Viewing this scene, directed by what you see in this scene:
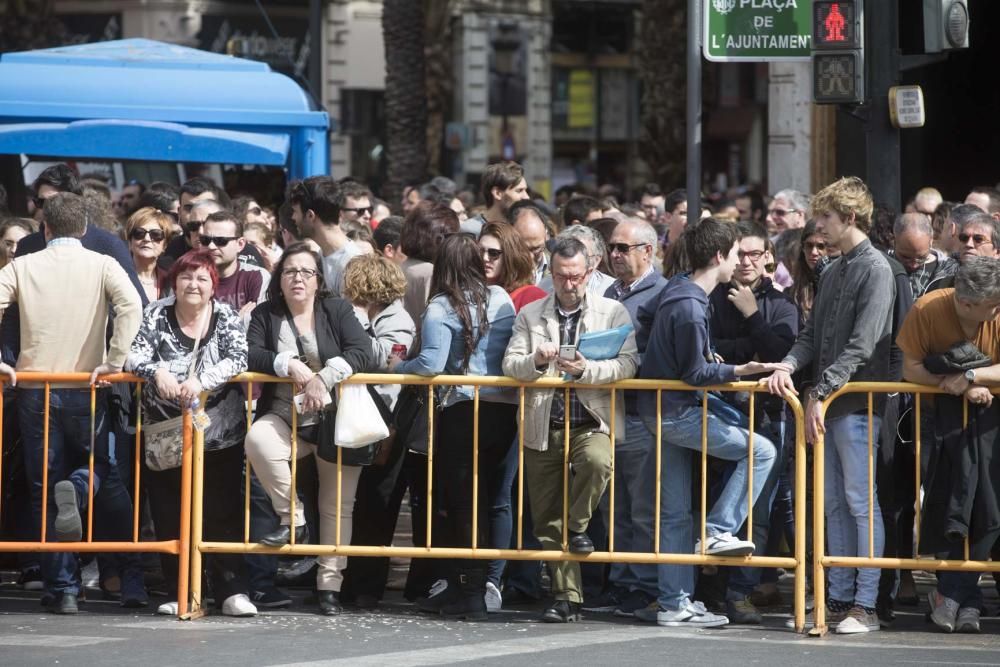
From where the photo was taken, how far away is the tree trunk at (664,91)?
2492 centimetres

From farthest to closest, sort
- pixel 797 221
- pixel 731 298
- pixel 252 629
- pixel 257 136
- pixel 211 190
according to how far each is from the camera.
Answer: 1. pixel 257 136
2. pixel 797 221
3. pixel 211 190
4. pixel 731 298
5. pixel 252 629

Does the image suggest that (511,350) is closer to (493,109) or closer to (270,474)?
(270,474)

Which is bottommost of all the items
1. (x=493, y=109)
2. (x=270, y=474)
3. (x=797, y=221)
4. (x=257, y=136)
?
(x=270, y=474)

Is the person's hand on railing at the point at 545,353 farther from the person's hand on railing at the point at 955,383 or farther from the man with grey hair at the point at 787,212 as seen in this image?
the man with grey hair at the point at 787,212

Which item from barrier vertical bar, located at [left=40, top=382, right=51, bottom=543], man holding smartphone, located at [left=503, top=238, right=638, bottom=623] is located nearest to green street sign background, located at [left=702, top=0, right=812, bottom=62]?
man holding smartphone, located at [left=503, top=238, right=638, bottom=623]

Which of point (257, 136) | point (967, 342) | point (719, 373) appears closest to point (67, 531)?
point (719, 373)

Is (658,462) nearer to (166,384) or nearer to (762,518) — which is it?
(762,518)

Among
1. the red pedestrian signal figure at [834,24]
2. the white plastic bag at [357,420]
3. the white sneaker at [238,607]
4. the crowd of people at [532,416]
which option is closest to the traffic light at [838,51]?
the red pedestrian signal figure at [834,24]

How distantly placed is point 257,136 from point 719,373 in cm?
1085

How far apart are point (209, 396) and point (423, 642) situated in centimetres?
161

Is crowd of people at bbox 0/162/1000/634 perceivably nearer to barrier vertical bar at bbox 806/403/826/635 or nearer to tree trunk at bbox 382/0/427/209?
barrier vertical bar at bbox 806/403/826/635

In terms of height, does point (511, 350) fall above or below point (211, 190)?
below

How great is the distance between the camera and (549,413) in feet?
26.5

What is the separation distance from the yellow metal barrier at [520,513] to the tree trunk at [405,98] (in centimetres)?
1845
